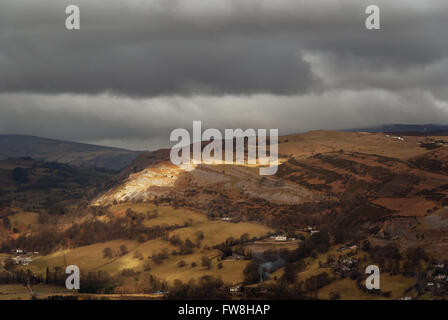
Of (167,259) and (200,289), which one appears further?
(167,259)

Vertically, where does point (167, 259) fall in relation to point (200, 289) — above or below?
below

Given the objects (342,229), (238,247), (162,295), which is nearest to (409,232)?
(342,229)

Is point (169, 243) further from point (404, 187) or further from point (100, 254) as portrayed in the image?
point (404, 187)

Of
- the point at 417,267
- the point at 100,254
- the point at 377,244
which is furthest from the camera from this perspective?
the point at 100,254

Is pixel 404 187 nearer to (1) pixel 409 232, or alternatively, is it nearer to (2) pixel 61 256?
(1) pixel 409 232

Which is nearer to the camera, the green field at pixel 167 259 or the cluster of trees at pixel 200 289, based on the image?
the cluster of trees at pixel 200 289

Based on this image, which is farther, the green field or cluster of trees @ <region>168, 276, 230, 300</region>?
the green field
